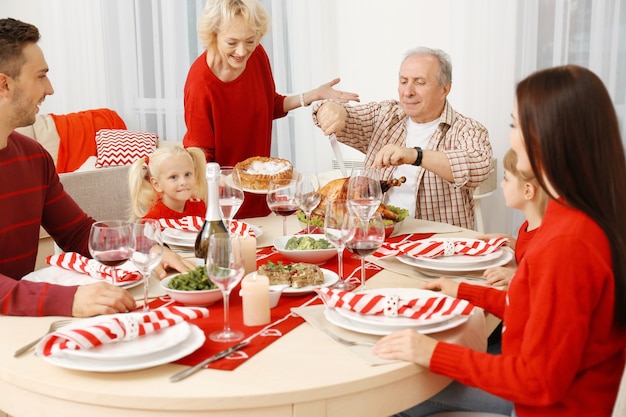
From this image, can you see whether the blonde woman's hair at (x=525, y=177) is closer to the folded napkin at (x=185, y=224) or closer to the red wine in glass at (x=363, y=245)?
the red wine in glass at (x=363, y=245)

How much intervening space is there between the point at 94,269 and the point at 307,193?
654 millimetres

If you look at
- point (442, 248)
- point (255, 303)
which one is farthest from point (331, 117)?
point (255, 303)

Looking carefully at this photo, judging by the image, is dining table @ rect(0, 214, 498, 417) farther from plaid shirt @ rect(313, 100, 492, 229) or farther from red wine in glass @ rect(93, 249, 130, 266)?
plaid shirt @ rect(313, 100, 492, 229)

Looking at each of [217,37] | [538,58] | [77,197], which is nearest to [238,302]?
[77,197]

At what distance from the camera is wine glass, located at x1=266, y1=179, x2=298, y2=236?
206 centimetres

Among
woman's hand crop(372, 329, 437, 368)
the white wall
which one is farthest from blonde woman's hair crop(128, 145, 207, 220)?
the white wall

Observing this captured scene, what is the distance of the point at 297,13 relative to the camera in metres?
4.70

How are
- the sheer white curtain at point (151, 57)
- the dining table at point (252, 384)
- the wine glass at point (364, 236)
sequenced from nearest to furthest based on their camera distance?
the dining table at point (252, 384), the wine glass at point (364, 236), the sheer white curtain at point (151, 57)

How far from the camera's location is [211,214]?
178 cm

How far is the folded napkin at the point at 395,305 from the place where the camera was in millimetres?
1418

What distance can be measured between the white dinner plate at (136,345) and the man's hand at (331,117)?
1.56 metres

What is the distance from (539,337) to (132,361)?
71 cm

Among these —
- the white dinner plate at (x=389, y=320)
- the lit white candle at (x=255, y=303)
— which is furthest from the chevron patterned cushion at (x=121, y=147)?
the white dinner plate at (x=389, y=320)

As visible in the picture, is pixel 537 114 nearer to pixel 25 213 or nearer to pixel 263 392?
pixel 263 392
